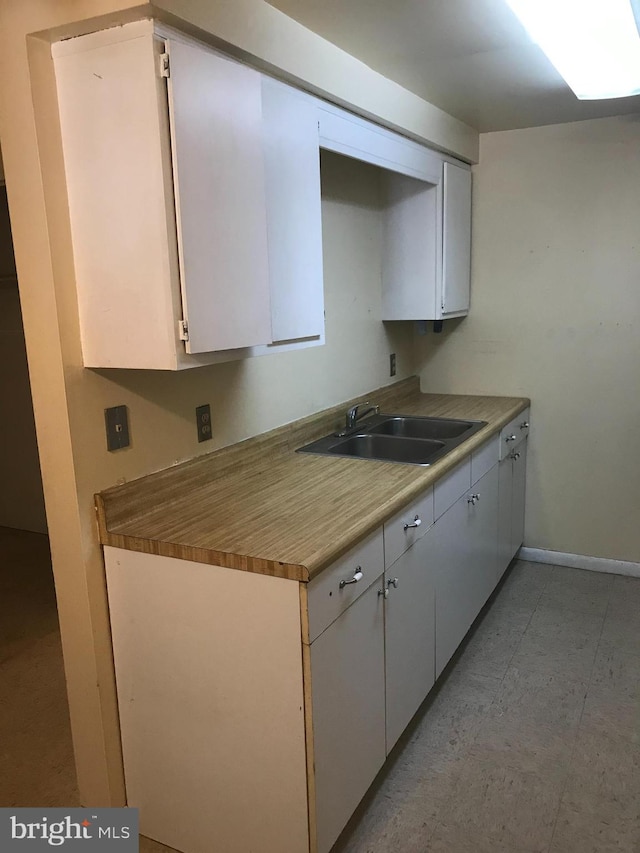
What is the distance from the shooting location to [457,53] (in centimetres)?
225

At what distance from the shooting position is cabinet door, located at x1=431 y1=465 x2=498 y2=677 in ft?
8.04

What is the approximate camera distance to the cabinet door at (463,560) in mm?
2449

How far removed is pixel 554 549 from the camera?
12.1 feet

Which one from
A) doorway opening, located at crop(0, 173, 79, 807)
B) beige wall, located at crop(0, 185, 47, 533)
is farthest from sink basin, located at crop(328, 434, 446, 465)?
beige wall, located at crop(0, 185, 47, 533)

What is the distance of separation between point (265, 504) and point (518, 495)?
195 cm

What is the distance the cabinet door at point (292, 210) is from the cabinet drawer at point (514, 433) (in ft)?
4.36

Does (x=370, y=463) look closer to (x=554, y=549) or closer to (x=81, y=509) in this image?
(x=81, y=509)

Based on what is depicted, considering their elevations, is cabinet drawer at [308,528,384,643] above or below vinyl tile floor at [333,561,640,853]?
above

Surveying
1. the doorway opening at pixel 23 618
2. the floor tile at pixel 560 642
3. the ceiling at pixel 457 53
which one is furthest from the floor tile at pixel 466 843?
the ceiling at pixel 457 53

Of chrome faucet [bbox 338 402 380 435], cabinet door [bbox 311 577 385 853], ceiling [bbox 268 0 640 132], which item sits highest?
ceiling [bbox 268 0 640 132]

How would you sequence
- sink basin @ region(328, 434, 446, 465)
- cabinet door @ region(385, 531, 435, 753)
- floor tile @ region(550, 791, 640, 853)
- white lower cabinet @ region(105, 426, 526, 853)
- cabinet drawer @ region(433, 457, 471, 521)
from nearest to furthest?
white lower cabinet @ region(105, 426, 526, 853), floor tile @ region(550, 791, 640, 853), cabinet door @ region(385, 531, 435, 753), cabinet drawer @ region(433, 457, 471, 521), sink basin @ region(328, 434, 446, 465)

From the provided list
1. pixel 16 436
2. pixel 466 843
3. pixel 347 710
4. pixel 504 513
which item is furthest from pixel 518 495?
pixel 16 436

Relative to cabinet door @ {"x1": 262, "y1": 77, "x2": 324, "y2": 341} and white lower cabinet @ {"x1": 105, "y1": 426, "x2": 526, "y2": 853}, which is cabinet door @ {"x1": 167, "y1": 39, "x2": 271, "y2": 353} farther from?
white lower cabinet @ {"x1": 105, "y1": 426, "x2": 526, "y2": 853}

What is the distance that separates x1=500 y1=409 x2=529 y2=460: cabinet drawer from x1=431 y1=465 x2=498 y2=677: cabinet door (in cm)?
15
